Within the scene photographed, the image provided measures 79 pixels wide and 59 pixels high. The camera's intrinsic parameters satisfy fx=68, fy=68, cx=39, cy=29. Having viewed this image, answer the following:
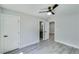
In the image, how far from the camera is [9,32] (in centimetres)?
343

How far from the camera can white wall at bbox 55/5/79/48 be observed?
4.23 metres

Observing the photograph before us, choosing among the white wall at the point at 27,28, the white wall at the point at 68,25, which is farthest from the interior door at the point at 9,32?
the white wall at the point at 68,25

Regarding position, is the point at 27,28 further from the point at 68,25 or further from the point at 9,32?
the point at 68,25

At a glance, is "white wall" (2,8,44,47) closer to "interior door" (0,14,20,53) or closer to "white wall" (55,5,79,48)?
"interior door" (0,14,20,53)

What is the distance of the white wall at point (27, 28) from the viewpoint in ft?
13.4

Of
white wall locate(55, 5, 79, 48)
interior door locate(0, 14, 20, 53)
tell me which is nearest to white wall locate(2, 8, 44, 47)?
interior door locate(0, 14, 20, 53)

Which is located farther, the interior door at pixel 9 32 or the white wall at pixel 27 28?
the white wall at pixel 27 28

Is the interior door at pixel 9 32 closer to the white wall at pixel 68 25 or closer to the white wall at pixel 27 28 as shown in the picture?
the white wall at pixel 27 28

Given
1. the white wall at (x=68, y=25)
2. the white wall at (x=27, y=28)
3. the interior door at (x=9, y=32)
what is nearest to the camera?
the interior door at (x=9, y=32)

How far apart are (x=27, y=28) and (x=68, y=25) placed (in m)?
2.92

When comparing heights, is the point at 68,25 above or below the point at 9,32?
above

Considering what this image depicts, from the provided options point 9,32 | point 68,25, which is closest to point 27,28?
point 9,32

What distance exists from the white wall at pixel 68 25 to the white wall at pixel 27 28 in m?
1.93

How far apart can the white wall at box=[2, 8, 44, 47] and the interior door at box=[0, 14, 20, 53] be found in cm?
28
